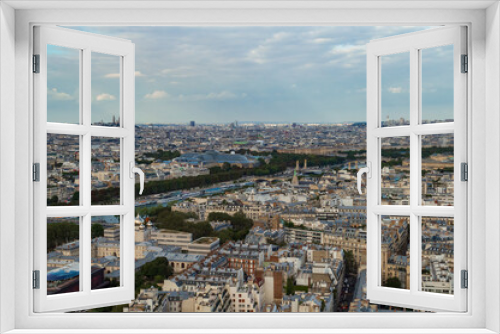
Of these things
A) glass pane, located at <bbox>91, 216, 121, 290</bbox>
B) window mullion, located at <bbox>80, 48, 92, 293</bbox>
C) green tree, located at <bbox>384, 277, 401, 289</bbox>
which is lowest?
green tree, located at <bbox>384, 277, 401, 289</bbox>

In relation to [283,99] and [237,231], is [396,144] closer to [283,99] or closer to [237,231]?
[283,99]

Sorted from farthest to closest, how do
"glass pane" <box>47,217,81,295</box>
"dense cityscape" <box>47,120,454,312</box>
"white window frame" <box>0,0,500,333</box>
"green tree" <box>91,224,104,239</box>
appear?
1. "dense cityscape" <box>47,120,454,312</box>
2. "green tree" <box>91,224,104,239</box>
3. "glass pane" <box>47,217,81,295</box>
4. "white window frame" <box>0,0,500,333</box>

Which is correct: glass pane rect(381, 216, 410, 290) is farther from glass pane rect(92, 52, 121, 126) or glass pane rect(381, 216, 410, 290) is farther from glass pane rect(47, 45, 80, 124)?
glass pane rect(47, 45, 80, 124)

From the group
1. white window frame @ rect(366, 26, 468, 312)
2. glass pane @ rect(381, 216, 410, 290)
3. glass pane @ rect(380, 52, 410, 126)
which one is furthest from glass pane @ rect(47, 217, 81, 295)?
glass pane @ rect(380, 52, 410, 126)

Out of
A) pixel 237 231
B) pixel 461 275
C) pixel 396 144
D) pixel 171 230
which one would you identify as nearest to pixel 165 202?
pixel 171 230

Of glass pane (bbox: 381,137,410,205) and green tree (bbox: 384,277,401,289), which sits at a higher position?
glass pane (bbox: 381,137,410,205)

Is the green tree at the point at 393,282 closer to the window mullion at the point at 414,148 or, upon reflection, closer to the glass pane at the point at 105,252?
the window mullion at the point at 414,148

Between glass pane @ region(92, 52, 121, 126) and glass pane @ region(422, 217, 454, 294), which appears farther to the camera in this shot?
glass pane @ region(92, 52, 121, 126)
